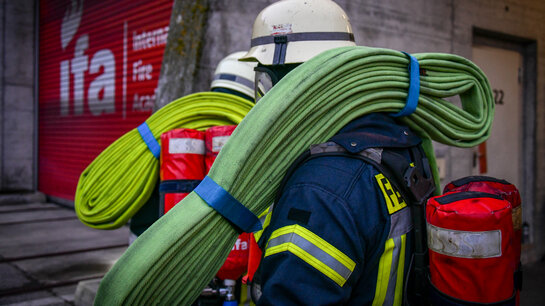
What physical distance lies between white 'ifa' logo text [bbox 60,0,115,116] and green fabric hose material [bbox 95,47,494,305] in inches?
278

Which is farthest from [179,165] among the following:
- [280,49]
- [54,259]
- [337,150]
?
[54,259]

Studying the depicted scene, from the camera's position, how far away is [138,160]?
9.10 ft

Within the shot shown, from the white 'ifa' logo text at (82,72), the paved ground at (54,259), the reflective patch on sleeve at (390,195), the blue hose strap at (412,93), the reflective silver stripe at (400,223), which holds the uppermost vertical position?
the white 'ifa' logo text at (82,72)

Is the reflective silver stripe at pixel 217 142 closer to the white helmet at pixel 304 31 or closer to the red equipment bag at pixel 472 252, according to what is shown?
the white helmet at pixel 304 31

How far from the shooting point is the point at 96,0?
27.8 feet

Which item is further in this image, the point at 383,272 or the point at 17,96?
the point at 17,96

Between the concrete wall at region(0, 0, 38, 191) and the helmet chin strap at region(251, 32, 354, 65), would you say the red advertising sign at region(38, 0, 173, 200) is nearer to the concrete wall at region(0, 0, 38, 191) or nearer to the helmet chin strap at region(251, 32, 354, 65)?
the concrete wall at region(0, 0, 38, 191)

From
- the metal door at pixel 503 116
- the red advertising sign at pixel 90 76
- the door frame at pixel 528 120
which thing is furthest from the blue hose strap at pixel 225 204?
the door frame at pixel 528 120

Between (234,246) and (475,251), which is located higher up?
(475,251)

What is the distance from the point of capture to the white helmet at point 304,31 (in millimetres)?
1941

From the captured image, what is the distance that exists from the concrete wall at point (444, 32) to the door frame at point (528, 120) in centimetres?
2

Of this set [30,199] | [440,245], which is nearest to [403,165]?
[440,245]

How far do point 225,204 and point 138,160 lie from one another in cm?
153

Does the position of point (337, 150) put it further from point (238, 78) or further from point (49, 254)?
point (49, 254)
